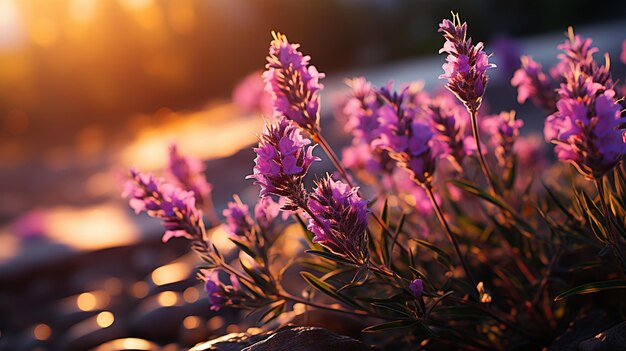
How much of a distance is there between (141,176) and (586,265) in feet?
4.86

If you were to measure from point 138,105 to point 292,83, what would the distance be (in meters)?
14.9

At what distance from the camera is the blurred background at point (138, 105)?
4711 millimetres

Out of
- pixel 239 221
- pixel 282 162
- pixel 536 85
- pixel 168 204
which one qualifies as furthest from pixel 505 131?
pixel 168 204

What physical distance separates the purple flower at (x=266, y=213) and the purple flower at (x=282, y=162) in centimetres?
62

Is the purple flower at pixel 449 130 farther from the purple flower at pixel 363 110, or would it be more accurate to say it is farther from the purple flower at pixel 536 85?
the purple flower at pixel 536 85

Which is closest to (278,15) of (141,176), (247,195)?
(247,195)

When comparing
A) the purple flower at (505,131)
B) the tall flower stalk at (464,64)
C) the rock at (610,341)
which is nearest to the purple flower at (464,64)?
the tall flower stalk at (464,64)

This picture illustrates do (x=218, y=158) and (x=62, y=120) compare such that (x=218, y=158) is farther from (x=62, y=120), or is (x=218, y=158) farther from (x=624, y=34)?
(x=62, y=120)

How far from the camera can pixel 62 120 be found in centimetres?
1639

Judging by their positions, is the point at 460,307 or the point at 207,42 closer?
the point at 460,307

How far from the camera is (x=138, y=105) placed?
54.3ft

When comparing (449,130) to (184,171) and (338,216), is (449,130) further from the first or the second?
(184,171)

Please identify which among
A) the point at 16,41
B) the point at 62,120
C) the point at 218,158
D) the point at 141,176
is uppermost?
the point at 16,41

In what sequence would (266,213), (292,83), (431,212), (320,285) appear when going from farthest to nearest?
1. (431,212)
2. (266,213)
3. (320,285)
4. (292,83)
